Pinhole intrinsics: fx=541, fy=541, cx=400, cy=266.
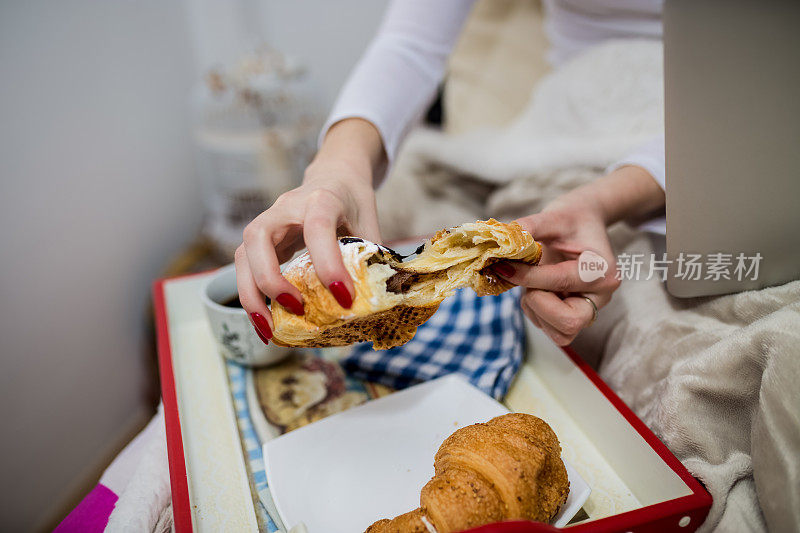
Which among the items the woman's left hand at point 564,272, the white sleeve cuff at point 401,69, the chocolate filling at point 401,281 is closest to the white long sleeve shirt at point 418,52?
the white sleeve cuff at point 401,69

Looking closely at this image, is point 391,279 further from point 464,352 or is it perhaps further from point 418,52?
point 418,52

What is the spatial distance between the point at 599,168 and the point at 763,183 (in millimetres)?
386

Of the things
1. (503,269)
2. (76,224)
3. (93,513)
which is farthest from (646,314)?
(76,224)

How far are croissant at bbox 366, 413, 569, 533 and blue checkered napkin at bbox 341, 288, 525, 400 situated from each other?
193 mm

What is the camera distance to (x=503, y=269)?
0.64m

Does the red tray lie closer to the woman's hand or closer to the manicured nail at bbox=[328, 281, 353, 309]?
the woman's hand

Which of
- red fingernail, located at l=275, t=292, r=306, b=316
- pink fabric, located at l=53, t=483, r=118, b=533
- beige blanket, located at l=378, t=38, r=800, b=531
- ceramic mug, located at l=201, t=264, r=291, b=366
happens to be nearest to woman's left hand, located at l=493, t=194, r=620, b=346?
beige blanket, located at l=378, t=38, r=800, b=531

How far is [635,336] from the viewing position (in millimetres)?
755

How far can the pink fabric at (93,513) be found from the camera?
694mm

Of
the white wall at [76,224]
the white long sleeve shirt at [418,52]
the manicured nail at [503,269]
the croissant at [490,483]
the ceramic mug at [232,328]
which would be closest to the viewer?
the croissant at [490,483]

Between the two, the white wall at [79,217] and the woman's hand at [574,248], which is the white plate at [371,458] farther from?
the white wall at [79,217]

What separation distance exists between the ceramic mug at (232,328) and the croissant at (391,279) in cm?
21

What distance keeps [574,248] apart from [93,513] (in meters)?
0.73

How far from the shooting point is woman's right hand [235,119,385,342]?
536 mm
